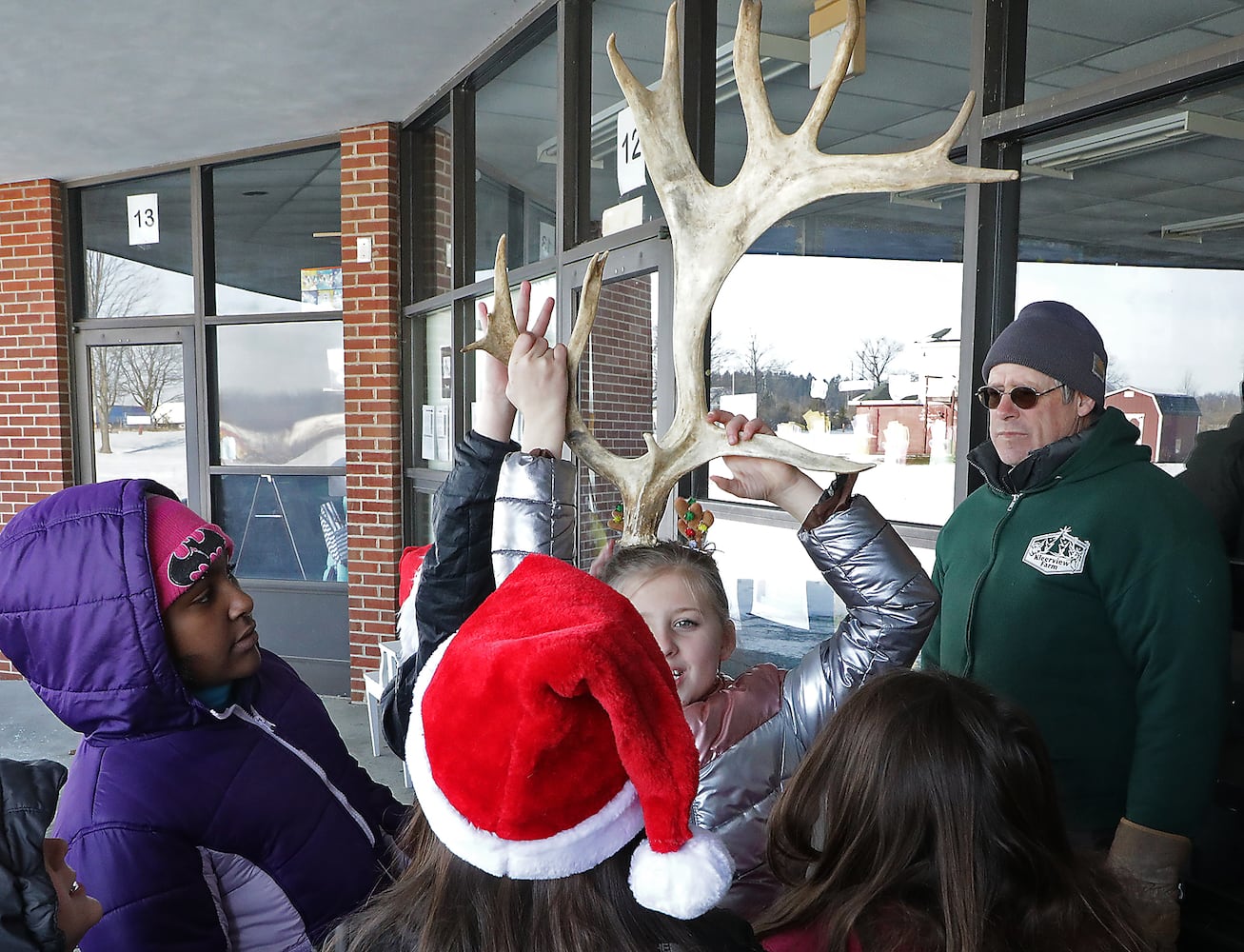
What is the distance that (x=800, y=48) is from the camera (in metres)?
2.89

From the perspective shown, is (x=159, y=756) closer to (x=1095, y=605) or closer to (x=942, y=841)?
(x=942, y=841)

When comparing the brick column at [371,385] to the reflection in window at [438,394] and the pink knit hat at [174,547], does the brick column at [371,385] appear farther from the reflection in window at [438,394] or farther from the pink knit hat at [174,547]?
the pink knit hat at [174,547]

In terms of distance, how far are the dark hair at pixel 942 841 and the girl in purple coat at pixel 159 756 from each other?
26.2 inches

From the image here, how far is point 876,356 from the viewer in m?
2.67

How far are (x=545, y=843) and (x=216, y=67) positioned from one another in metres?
4.85

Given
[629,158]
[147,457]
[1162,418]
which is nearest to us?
[1162,418]

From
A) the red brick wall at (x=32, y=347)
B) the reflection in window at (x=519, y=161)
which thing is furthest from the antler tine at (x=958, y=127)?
the red brick wall at (x=32, y=347)

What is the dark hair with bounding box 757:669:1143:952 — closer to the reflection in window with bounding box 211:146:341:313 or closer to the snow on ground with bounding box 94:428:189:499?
the reflection in window with bounding box 211:146:341:313

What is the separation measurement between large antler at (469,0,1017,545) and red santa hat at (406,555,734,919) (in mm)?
739

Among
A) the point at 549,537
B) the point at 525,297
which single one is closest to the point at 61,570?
the point at 549,537

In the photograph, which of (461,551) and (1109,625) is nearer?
(461,551)

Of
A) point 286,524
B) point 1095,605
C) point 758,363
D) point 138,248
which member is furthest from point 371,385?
point 1095,605

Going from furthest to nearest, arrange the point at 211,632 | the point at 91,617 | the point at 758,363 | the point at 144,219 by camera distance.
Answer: the point at 144,219
the point at 758,363
the point at 211,632
the point at 91,617

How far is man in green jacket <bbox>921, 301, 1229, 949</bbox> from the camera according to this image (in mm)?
1616
